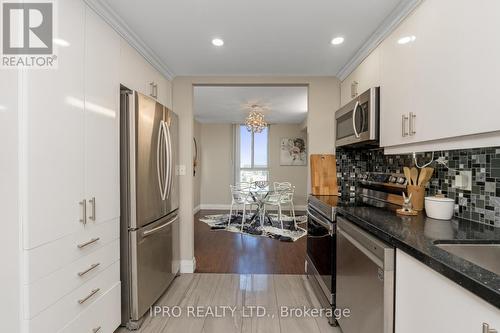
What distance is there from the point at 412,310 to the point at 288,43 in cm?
199

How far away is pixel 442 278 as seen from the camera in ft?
2.95

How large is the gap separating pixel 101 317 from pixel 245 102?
399 cm

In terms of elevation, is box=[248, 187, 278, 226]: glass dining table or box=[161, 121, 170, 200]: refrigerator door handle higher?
box=[161, 121, 170, 200]: refrigerator door handle

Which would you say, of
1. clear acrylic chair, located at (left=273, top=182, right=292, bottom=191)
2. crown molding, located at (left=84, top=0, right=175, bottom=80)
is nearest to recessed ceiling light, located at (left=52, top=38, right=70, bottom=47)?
crown molding, located at (left=84, top=0, right=175, bottom=80)

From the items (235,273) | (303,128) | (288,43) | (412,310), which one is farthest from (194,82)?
(303,128)

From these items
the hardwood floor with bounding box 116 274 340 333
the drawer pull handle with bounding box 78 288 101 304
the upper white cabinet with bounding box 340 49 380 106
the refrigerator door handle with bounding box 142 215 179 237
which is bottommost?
the hardwood floor with bounding box 116 274 340 333

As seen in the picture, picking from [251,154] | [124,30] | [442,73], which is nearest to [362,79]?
[442,73]

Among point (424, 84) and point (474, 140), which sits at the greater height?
point (424, 84)

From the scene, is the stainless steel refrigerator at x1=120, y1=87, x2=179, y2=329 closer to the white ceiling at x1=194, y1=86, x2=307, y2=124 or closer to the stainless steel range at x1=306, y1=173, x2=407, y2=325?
the stainless steel range at x1=306, y1=173, x2=407, y2=325

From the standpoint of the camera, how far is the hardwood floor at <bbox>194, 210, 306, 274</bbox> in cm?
307

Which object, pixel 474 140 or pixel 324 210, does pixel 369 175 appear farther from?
pixel 474 140

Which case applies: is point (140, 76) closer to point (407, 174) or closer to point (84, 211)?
point (84, 211)

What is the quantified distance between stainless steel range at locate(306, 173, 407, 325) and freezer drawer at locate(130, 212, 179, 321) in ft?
4.71

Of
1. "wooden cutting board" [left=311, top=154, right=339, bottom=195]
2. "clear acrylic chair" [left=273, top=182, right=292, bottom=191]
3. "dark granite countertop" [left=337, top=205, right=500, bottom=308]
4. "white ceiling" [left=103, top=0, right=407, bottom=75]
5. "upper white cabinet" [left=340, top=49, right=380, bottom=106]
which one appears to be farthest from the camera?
"clear acrylic chair" [left=273, top=182, right=292, bottom=191]
